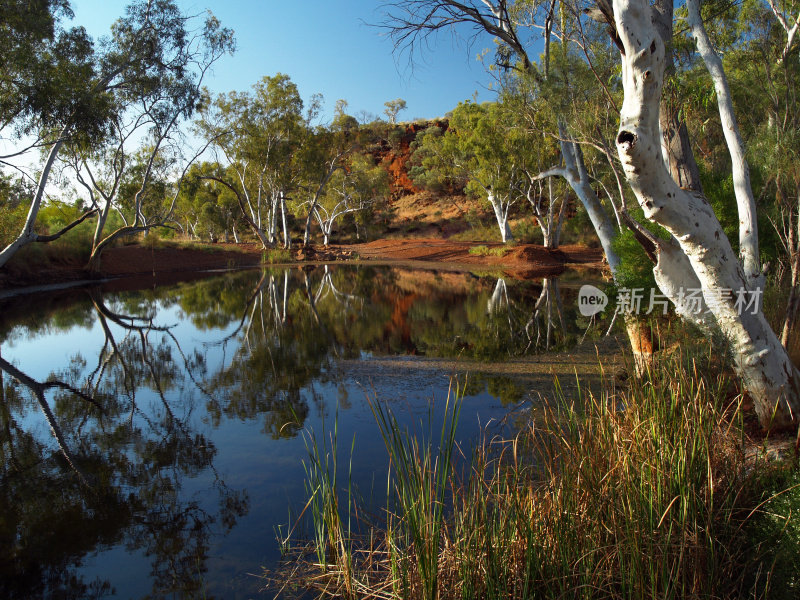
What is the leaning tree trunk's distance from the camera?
10.7 feet

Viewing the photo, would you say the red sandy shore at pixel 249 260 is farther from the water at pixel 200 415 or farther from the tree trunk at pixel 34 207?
the water at pixel 200 415

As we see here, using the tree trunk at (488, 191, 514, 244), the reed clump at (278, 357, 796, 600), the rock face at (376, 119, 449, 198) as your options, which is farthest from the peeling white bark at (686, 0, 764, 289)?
the rock face at (376, 119, 449, 198)

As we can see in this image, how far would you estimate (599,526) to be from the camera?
9.49ft

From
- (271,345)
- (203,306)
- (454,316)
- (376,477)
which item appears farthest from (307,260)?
(376,477)

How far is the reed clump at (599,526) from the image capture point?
264 cm

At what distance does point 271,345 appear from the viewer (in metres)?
10.8

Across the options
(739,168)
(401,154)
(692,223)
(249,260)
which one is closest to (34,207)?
(739,168)

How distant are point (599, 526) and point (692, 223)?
2.13 metres

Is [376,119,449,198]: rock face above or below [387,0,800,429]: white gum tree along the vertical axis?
above

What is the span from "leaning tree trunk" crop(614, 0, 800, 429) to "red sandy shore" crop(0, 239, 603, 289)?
66.7 feet

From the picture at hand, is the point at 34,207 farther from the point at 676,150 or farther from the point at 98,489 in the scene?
the point at 676,150

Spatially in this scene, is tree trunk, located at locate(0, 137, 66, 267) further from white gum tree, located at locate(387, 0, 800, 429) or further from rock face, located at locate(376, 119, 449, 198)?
rock face, located at locate(376, 119, 449, 198)

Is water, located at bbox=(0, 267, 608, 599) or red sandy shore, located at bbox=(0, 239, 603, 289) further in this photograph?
red sandy shore, located at bbox=(0, 239, 603, 289)

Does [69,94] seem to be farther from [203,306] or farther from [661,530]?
[661,530]
